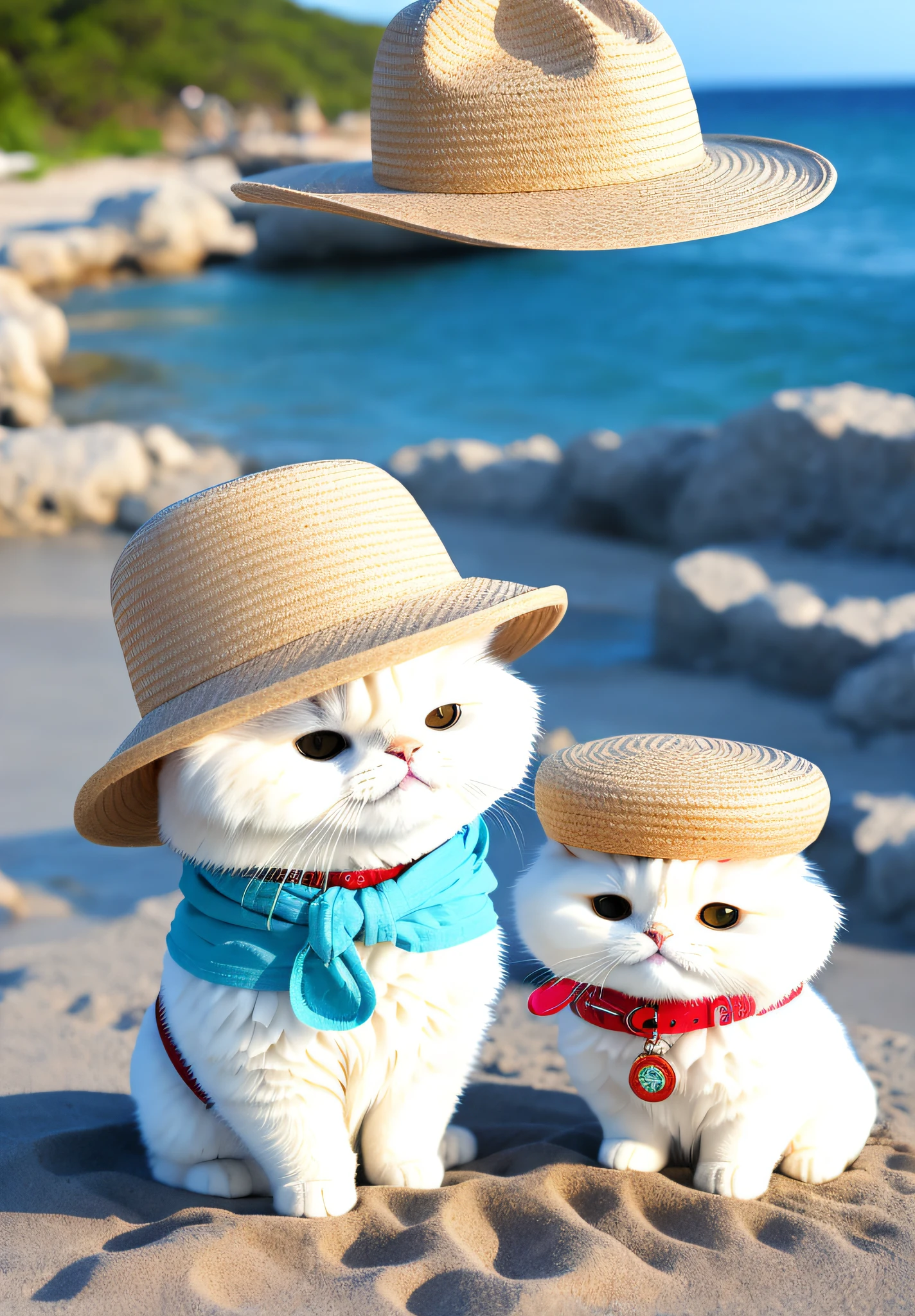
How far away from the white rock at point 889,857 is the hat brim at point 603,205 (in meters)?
1.88

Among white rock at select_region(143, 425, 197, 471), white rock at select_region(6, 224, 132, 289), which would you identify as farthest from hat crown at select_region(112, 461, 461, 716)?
white rock at select_region(6, 224, 132, 289)

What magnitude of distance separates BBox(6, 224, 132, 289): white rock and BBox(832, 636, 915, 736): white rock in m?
15.0

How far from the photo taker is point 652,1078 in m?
1.91

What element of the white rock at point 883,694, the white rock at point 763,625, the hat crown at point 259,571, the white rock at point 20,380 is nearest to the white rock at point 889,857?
the white rock at point 883,694

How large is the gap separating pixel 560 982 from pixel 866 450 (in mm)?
4928

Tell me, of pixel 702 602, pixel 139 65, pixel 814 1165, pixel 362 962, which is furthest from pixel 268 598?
pixel 139 65

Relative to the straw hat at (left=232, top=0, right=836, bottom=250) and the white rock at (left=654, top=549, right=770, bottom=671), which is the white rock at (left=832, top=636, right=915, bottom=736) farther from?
the straw hat at (left=232, top=0, right=836, bottom=250)

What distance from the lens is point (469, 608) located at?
1.78 m

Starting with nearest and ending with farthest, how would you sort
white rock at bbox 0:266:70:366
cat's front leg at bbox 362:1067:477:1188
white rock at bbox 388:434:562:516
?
1. cat's front leg at bbox 362:1067:477:1188
2. white rock at bbox 388:434:562:516
3. white rock at bbox 0:266:70:366

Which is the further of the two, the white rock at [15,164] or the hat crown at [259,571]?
the white rock at [15,164]

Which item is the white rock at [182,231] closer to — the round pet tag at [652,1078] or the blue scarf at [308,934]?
the blue scarf at [308,934]

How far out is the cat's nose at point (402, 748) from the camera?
1.75 meters

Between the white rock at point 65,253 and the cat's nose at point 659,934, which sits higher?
the cat's nose at point 659,934

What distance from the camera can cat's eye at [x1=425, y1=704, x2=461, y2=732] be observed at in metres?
1.84
